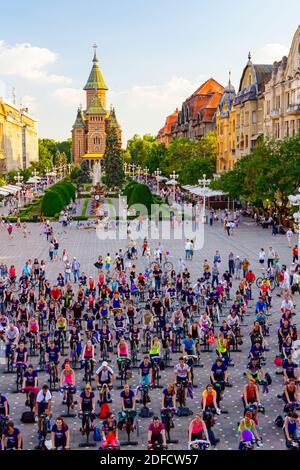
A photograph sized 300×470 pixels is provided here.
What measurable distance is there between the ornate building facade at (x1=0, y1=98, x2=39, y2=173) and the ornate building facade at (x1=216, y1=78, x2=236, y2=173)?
43006 mm

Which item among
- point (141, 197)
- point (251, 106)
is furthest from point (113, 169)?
point (141, 197)

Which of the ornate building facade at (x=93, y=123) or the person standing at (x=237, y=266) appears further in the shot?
the ornate building facade at (x=93, y=123)

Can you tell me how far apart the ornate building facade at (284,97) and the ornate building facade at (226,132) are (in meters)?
12.1

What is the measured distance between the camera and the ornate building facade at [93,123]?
Answer: 17162 centimetres

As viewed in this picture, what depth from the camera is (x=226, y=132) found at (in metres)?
82.4

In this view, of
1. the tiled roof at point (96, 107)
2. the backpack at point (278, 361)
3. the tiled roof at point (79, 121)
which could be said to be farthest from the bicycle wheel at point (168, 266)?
the tiled roof at point (79, 121)

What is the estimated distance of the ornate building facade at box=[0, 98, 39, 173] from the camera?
383ft

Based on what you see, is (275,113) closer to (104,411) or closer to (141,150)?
(104,411)

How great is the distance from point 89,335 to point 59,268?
1510 centimetres

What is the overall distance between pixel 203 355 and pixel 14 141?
119765 mm

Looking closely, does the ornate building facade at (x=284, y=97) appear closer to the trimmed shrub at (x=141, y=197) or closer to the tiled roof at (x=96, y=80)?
the trimmed shrub at (x=141, y=197)

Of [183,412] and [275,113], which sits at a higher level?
[275,113]

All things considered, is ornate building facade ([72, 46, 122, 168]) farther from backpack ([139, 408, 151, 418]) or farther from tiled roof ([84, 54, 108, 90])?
backpack ([139, 408, 151, 418])

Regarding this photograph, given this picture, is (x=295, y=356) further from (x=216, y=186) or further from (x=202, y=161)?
(x=202, y=161)
